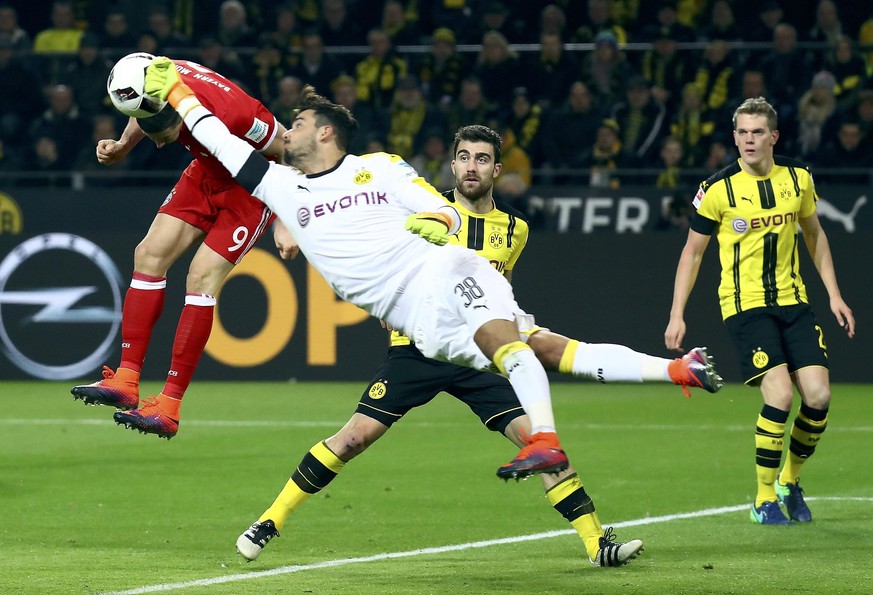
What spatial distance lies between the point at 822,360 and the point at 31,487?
5263mm

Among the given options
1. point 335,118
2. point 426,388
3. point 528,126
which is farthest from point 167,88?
point 528,126

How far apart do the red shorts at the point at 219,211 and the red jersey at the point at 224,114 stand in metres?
0.07

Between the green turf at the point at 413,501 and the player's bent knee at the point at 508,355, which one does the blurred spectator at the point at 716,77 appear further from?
the player's bent knee at the point at 508,355

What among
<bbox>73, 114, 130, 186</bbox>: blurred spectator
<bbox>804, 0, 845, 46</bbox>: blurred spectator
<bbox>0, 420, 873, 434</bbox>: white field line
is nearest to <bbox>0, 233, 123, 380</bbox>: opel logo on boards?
<bbox>73, 114, 130, 186</bbox>: blurred spectator

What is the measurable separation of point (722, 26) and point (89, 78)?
26.1 feet

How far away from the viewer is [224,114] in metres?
7.60

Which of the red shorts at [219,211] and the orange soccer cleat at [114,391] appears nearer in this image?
the orange soccer cleat at [114,391]

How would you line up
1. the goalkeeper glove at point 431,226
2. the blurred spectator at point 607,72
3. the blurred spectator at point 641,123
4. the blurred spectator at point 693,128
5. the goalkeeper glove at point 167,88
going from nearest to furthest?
the goalkeeper glove at point 431,226 < the goalkeeper glove at point 167,88 < the blurred spectator at point 693,128 < the blurred spectator at point 641,123 < the blurred spectator at point 607,72

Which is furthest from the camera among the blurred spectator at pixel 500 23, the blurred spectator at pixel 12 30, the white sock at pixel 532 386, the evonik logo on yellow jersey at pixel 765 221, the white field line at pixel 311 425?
the blurred spectator at pixel 12 30

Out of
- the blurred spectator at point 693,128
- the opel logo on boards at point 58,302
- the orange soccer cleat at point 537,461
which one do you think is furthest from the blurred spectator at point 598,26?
the orange soccer cleat at point 537,461

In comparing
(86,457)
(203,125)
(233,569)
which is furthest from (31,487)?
(203,125)

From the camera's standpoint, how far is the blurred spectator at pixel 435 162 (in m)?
16.5

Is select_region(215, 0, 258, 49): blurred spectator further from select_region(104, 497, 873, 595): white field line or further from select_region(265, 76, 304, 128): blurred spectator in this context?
select_region(104, 497, 873, 595): white field line

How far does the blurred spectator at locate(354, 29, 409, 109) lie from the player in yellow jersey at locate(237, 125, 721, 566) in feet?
35.3
